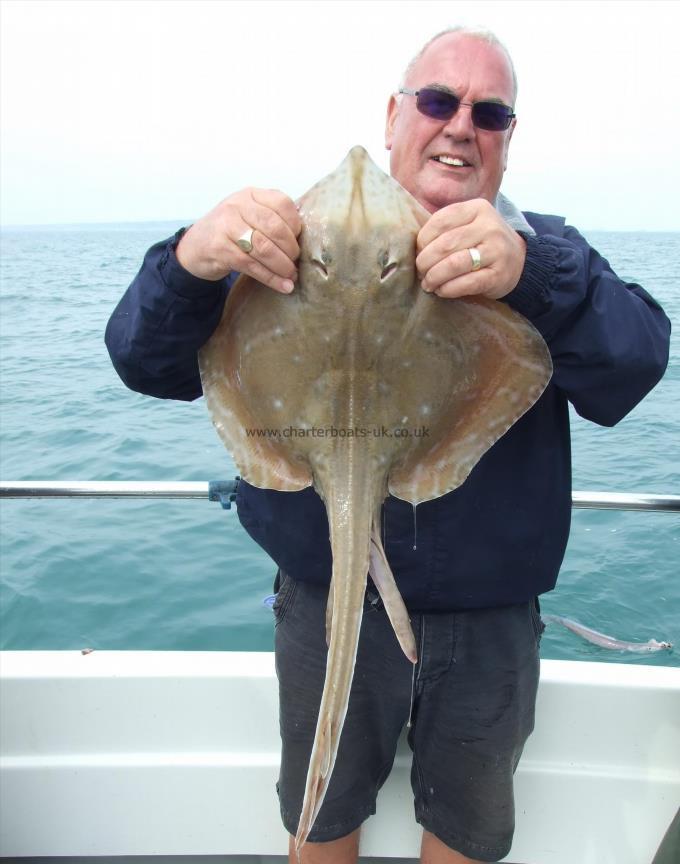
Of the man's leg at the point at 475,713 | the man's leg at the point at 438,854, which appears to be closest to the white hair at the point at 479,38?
the man's leg at the point at 475,713

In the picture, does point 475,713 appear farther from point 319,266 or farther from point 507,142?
point 507,142

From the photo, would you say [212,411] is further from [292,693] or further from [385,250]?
[292,693]

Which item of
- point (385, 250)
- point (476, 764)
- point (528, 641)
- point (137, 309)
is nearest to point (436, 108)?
point (385, 250)

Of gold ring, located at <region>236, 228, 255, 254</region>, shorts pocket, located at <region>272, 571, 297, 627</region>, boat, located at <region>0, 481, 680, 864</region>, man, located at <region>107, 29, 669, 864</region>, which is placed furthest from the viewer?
boat, located at <region>0, 481, 680, 864</region>

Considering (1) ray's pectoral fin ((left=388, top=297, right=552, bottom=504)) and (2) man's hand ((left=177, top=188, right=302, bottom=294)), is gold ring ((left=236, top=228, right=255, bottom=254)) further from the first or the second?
(1) ray's pectoral fin ((left=388, top=297, right=552, bottom=504))

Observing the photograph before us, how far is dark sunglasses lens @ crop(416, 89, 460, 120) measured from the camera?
238 centimetres

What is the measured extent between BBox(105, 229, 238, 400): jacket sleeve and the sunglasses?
952 millimetres

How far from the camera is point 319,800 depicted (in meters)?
1.65

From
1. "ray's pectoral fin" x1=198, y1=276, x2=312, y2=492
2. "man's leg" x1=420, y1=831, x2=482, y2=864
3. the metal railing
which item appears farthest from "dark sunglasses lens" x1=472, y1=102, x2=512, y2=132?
"man's leg" x1=420, y1=831, x2=482, y2=864

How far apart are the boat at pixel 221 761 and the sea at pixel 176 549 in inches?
126

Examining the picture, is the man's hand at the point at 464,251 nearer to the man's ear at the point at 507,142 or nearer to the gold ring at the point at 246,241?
the gold ring at the point at 246,241

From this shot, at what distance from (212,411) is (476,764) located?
165cm

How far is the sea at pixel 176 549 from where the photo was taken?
6781mm

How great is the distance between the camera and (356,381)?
1765mm
